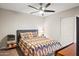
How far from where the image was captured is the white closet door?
119cm

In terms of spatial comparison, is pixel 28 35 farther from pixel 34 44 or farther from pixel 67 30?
pixel 67 30

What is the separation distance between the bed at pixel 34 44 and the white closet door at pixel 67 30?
0.12 meters

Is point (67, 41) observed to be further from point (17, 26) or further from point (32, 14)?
point (17, 26)

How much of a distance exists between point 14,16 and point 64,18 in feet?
2.36

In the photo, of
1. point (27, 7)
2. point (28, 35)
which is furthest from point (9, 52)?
point (27, 7)

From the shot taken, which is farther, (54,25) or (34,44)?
(54,25)

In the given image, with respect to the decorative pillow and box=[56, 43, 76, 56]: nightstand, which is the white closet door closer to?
box=[56, 43, 76, 56]: nightstand

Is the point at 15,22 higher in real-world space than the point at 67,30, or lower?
higher

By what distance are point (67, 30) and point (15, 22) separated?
758 millimetres

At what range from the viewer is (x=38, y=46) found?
1.21 m

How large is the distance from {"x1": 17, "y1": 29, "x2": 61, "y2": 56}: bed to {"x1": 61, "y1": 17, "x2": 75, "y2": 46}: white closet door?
116 mm

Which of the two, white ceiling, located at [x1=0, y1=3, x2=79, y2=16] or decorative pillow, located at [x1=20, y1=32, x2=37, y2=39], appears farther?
decorative pillow, located at [x1=20, y1=32, x2=37, y2=39]

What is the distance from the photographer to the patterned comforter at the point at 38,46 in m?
1.20

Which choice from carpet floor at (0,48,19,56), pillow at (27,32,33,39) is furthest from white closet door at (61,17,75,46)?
carpet floor at (0,48,19,56)
